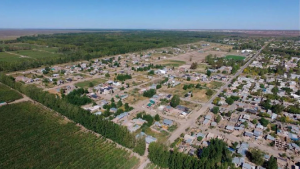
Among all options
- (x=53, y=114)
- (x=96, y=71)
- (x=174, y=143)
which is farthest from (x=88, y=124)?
(x=96, y=71)

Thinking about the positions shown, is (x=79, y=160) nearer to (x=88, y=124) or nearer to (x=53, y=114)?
(x=88, y=124)

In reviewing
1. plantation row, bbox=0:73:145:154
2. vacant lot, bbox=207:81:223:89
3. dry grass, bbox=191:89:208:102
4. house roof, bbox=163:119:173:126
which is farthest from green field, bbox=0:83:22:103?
vacant lot, bbox=207:81:223:89

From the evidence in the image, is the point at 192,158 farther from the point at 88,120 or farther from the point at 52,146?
the point at 52,146

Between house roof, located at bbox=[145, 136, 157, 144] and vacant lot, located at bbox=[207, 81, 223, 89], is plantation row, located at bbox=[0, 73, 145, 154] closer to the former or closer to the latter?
house roof, located at bbox=[145, 136, 157, 144]

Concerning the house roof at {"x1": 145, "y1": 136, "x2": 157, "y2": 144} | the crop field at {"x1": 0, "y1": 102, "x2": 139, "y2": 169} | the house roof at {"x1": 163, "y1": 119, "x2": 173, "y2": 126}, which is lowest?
the crop field at {"x1": 0, "y1": 102, "x2": 139, "y2": 169}

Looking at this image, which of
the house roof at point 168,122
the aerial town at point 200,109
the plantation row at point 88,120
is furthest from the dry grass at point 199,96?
the plantation row at point 88,120

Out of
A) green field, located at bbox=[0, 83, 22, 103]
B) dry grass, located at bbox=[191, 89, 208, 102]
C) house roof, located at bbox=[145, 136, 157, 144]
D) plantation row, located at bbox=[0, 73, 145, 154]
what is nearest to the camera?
plantation row, located at bbox=[0, 73, 145, 154]

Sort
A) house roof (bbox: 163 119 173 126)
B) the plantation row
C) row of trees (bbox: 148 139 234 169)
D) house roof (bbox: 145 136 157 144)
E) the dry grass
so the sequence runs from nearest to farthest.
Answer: row of trees (bbox: 148 139 234 169) → the plantation row → house roof (bbox: 145 136 157 144) → house roof (bbox: 163 119 173 126) → the dry grass

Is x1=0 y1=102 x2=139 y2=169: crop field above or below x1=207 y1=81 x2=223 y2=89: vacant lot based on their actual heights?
below
